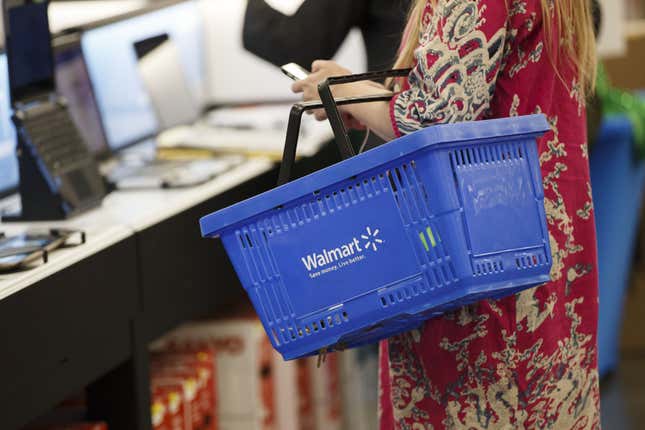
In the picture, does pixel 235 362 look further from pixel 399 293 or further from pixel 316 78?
pixel 399 293

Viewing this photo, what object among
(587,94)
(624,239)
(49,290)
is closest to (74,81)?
(49,290)

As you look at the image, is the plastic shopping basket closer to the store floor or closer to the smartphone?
the smartphone

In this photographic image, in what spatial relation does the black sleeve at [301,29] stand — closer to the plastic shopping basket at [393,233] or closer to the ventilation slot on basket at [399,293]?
the plastic shopping basket at [393,233]

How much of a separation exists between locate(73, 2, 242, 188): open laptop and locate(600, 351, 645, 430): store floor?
1.75 metres

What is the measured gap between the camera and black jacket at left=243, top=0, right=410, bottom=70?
2.38m

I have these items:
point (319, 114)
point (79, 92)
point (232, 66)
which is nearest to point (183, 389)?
point (79, 92)

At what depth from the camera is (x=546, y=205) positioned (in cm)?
178

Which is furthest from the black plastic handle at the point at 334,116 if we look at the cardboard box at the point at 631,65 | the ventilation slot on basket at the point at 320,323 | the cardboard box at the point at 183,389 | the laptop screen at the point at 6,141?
the cardboard box at the point at 631,65

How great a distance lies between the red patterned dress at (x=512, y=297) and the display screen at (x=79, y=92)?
57.9 inches

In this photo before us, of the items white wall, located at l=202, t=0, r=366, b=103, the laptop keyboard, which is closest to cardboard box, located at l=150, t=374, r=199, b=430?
the laptop keyboard

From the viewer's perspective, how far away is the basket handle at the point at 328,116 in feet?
5.28

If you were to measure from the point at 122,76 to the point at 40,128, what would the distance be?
38.9 inches

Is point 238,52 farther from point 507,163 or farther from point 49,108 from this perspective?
point 507,163

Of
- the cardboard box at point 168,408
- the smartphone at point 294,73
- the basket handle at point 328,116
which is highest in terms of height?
the smartphone at point 294,73
